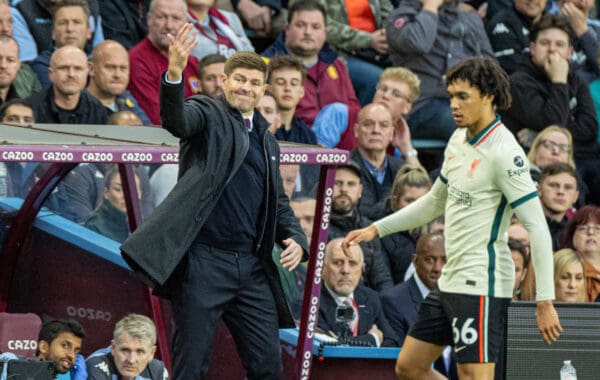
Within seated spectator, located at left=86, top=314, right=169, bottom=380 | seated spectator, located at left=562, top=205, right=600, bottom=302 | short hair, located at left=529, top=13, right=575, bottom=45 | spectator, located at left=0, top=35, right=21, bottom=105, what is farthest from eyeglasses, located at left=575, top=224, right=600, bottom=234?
spectator, located at left=0, top=35, right=21, bottom=105

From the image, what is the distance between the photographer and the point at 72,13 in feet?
37.0

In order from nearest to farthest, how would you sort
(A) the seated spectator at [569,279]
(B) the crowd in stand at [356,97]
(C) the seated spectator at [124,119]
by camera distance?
(B) the crowd in stand at [356,97], (A) the seated spectator at [569,279], (C) the seated spectator at [124,119]

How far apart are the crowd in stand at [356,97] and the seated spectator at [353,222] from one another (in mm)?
13

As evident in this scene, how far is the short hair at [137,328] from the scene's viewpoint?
8.02 metres

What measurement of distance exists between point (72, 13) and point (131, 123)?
4.95 feet

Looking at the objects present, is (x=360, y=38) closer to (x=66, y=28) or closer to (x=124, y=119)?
(x=66, y=28)

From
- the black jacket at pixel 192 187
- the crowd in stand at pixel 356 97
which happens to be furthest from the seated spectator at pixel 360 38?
the black jacket at pixel 192 187

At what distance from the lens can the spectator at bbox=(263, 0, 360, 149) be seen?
479 inches

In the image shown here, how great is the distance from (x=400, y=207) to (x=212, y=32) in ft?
8.53

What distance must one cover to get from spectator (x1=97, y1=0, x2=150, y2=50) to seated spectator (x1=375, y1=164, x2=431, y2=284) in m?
2.83

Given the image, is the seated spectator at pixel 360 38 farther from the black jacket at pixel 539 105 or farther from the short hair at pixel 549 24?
the short hair at pixel 549 24

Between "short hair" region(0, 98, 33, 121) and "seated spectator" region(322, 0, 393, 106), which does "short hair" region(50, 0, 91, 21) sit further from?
"seated spectator" region(322, 0, 393, 106)

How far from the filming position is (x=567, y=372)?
774 cm

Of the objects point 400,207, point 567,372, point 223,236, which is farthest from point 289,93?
point 223,236
